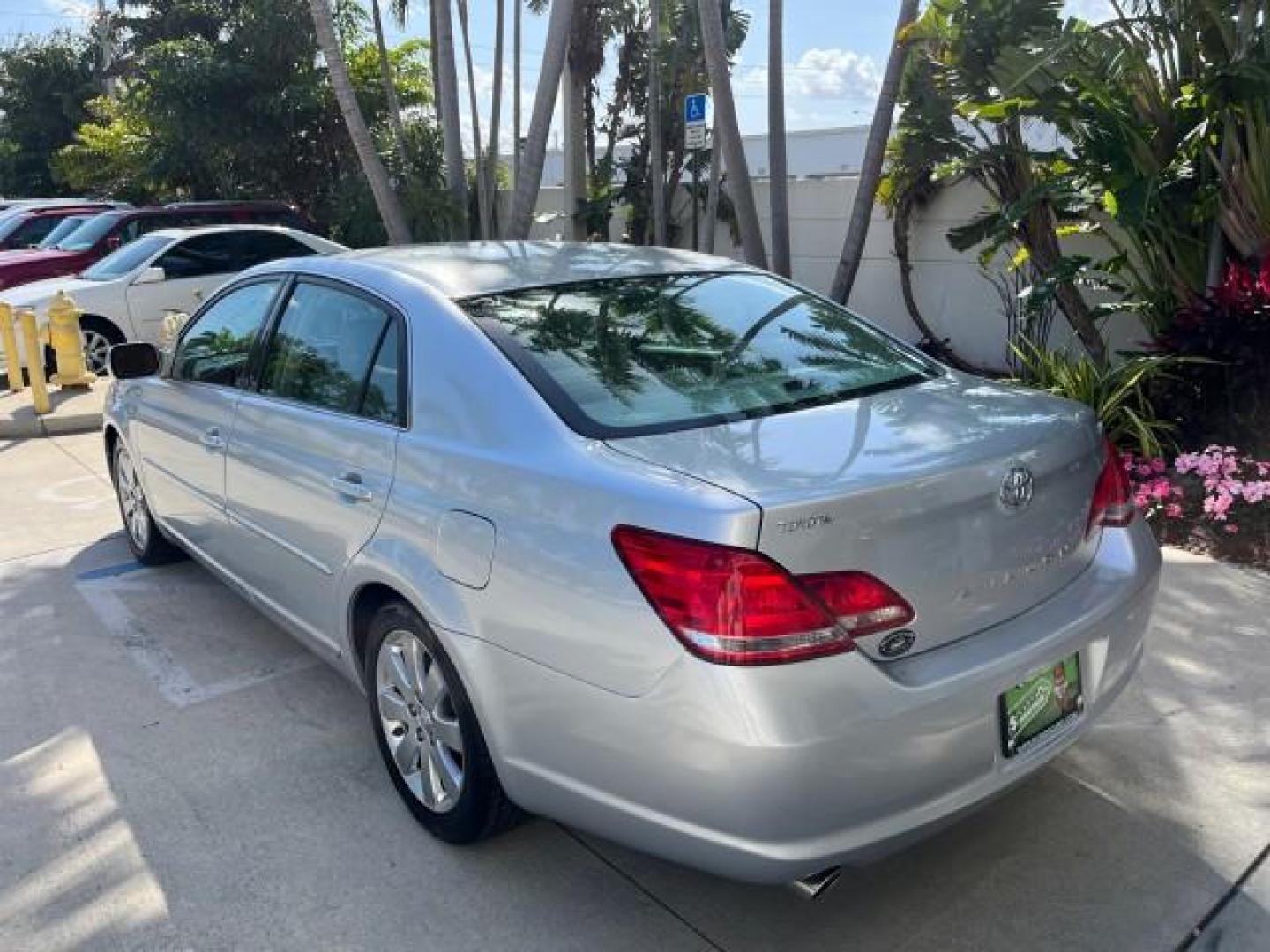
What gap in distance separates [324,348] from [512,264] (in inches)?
27.6

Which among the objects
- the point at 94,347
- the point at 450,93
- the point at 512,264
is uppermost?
the point at 450,93

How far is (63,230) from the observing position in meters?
14.0

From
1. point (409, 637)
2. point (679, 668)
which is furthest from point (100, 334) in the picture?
point (679, 668)

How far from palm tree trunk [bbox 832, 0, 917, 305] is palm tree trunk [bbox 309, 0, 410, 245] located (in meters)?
4.22

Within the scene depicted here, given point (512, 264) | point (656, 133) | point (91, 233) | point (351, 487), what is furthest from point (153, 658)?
point (91, 233)

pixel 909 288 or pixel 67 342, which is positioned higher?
pixel 909 288

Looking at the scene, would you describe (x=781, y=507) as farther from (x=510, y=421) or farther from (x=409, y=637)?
(x=409, y=637)

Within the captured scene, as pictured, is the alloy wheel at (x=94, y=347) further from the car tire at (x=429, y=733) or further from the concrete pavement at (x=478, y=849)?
the car tire at (x=429, y=733)

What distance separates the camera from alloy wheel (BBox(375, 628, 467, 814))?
293cm

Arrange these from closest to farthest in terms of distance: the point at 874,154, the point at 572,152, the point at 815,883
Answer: the point at 815,883 → the point at 874,154 → the point at 572,152

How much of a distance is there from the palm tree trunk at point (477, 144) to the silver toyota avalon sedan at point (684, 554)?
10474 mm

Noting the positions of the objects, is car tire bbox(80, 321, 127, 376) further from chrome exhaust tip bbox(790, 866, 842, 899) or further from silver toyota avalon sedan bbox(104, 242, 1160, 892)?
chrome exhaust tip bbox(790, 866, 842, 899)

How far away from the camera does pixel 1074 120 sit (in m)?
6.55

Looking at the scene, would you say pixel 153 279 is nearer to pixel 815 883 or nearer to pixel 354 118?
pixel 354 118
